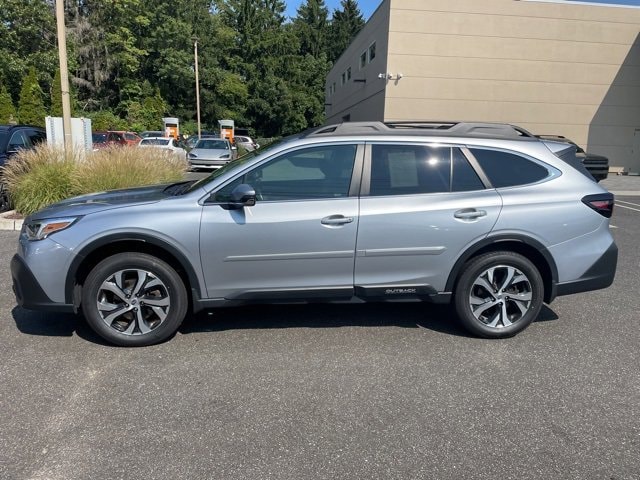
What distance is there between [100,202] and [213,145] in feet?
58.5

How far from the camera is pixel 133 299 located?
3.77 metres

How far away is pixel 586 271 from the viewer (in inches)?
162

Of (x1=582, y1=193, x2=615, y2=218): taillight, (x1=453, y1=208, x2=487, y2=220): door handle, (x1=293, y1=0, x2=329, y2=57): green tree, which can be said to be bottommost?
(x1=453, y1=208, x2=487, y2=220): door handle

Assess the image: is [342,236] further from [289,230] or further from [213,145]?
[213,145]

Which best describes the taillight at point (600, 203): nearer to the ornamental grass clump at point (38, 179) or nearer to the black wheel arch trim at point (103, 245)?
the black wheel arch trim at point (103, 245)

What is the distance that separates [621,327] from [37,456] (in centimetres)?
462

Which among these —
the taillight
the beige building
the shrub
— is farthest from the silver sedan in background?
the taillight

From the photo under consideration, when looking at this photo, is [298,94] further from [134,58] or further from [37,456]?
[37,456]

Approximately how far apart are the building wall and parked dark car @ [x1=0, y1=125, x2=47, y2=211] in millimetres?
16810

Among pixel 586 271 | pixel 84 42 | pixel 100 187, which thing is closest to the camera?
pixel 586 271

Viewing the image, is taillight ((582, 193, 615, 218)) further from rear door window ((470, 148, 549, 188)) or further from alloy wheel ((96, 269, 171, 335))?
alloy wheel ((96, 269, 171, 335))

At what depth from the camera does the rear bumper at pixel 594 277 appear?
13.5 ft

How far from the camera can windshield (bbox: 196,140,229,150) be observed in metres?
21.0

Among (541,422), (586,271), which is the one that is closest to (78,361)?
(541,422)
